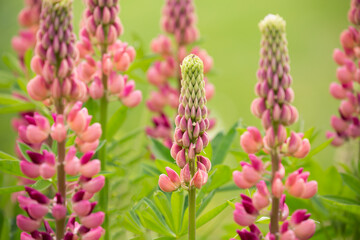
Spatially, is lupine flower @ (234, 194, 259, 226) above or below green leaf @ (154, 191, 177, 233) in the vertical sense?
above

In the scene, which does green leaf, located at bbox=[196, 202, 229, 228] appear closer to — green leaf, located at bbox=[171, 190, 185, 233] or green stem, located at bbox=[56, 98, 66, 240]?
green leaf, located at bbox=[171, 190, 185, 233]

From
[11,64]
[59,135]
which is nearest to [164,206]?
[59,135]

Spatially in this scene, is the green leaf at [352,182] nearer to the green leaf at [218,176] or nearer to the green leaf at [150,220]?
the green leaf at [218,176]

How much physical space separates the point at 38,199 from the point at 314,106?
216 centimetres

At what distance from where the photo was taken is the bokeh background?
253 centimetres

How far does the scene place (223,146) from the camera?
100 cm

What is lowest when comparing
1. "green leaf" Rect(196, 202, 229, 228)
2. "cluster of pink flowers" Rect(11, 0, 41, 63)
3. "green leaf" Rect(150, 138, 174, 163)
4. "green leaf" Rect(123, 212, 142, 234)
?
"green leaf" Rect(123, 212, 142, 234)

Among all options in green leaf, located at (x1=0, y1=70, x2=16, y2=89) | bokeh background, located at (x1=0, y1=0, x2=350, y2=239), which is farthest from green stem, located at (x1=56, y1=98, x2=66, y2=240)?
bokeh background, located at (x1=0, y1=0, x2=350, y2=239)

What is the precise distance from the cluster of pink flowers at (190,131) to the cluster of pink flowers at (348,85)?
0.42 m

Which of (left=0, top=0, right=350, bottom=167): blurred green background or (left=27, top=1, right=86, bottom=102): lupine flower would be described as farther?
(left=0, top=0, right=350, bottom=167): blurred green background

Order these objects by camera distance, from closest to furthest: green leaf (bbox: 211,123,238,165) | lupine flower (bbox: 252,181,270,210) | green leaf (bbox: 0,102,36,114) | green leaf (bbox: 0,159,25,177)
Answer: lupine flower (bbox: 252,181,270,210) → green leaf (bbox: 0,159,25,177) → green leaf (bbox: 211,123,238,165) → green leaf (bbox: 0,102,36,114)

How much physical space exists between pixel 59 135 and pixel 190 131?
0.60 ft

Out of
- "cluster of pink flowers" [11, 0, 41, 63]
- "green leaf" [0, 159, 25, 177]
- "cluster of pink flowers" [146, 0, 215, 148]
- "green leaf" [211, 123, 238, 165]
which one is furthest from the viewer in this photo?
"cluster of pink flowers" [11, 0, 41, 63]

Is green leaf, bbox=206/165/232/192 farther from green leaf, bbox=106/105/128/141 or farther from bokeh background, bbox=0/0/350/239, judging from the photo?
bokeh background, bbox=0/0/350/239
